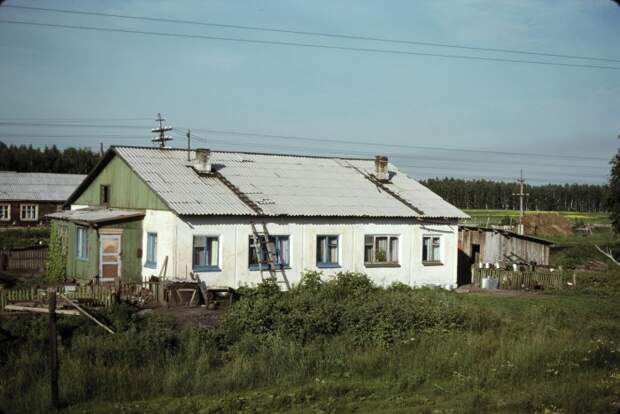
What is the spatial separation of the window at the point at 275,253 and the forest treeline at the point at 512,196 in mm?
124100

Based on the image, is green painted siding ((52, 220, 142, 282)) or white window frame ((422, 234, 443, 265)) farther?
white window frame ((422, 234, 443, 265))

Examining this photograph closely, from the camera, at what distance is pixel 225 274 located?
81.7ft

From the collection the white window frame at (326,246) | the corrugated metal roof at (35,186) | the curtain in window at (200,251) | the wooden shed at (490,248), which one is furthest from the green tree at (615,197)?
the corrugated metal roof at (35,186)

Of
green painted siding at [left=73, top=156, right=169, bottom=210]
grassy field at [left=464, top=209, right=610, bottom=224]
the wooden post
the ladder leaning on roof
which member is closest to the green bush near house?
green painted siding at [left=73, top=156, right=169, bottom=210]

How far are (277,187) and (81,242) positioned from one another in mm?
8182

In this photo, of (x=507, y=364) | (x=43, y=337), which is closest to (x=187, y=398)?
(x=43, y=337)

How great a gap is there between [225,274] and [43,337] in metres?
10.0

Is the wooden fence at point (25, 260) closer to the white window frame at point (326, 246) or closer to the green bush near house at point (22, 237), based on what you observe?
the green bush near house at point (22, 237)

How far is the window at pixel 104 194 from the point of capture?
2962 centimetres

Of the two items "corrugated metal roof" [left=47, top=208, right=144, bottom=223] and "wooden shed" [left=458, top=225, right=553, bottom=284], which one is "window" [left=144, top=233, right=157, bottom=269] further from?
"wooden shed" [left=458, top=225, right=553, bottom=284]

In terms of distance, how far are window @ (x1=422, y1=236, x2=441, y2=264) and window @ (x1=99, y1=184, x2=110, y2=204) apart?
1372 centimetres

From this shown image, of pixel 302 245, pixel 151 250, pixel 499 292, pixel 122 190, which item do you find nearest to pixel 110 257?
pixel 151 250

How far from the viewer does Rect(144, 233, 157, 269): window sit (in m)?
25.4

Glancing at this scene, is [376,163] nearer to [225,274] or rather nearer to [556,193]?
[225,274]
